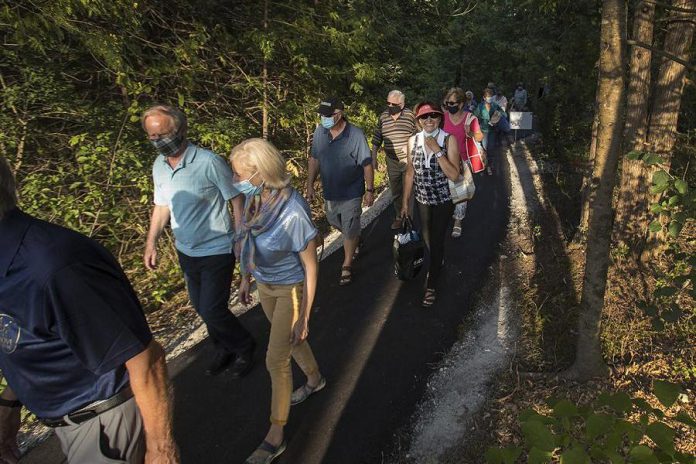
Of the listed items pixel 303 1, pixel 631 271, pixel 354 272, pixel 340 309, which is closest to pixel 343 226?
pixel 354 272

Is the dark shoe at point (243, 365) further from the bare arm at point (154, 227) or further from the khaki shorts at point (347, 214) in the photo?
the khaki shorts at point (347, 214)

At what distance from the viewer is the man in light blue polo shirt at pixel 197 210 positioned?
3256 millimetres

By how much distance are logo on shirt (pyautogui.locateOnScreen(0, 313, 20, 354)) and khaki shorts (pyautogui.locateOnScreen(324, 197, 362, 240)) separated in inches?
148

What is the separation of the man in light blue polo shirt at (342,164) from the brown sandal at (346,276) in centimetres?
1

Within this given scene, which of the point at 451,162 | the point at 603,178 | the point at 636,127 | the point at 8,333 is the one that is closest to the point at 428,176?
the point at 451,162

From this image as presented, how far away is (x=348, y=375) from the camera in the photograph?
3752mm

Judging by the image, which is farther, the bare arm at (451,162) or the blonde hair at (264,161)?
the bare arm at (451,162)

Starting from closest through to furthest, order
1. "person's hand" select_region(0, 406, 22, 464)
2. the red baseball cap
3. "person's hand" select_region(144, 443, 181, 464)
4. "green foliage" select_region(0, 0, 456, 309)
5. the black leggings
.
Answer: "person's hand" select_region(144, 443, 181, 464) < "person's hand" select_region(0, 406, 22, 464) < the red baseball cap < the black leggings < "green foliage" select_region(0, 0, 456, 309)

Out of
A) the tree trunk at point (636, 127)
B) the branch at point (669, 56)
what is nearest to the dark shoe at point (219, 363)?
the branch at point (669, 56)

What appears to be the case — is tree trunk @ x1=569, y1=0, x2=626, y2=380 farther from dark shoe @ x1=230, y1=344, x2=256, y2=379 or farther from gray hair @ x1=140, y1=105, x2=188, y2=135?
gray hair @ x1=140, y1=105, x2=188, y2=135

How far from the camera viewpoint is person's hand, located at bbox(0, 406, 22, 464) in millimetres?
1984

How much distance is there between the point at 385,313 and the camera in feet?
15.3

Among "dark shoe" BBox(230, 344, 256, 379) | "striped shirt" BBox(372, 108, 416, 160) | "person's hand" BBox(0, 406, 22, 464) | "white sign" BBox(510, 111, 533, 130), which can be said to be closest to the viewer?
"person's hand" BBox(0, 406, 22, 464)

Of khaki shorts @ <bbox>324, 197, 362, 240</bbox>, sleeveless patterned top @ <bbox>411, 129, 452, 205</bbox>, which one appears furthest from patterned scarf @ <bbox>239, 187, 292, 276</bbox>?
khaki shorts @ <bbox>324, 197, 362, 240</bbox>
